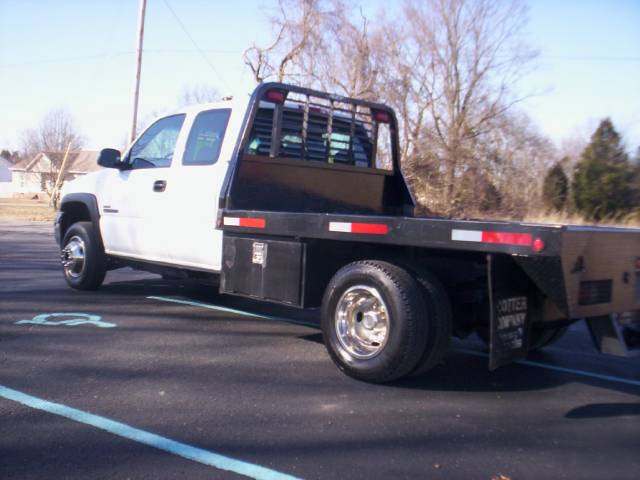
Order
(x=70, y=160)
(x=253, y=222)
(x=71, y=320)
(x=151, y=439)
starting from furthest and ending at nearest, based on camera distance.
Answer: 1. (x=70, y=160)
2. (x=71, y=320)
3. (x=253, y=222)
4. (x=151, y=439)

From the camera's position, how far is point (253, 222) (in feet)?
19.0

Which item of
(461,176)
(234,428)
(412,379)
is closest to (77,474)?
(234,428)

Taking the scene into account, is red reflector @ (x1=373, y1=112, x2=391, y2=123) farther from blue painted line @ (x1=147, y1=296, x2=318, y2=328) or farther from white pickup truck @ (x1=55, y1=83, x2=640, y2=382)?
blue painted line @ (x1=147, y1=296, x2=318, y2=328)

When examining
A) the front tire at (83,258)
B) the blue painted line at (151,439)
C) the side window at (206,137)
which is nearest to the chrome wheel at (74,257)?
the front tire at (83,258)

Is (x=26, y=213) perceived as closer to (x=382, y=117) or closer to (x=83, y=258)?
(x=83, y=258)

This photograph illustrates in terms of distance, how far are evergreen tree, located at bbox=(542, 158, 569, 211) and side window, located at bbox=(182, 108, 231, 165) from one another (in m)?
15.5

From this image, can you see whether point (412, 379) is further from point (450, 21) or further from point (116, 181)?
point (450, 21)

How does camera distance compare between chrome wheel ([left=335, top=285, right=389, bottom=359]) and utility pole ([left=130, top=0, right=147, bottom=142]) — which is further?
utility pole ([left=130, top=0, right=147, bottom=142])

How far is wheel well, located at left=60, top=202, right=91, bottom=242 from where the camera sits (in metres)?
8.71

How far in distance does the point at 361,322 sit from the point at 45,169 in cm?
4047

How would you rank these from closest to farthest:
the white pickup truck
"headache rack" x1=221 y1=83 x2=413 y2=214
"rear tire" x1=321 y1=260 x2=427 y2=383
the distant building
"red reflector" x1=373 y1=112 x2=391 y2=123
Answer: the white pickup truck → "rear tire" x1=321 y1=260 x2=427 y2=383 → "headache rack" x1=221 y1=83 x2=413 y2=214 → "red reflector" x1=373 y1=112 x2=391 y2=123 → the distant building

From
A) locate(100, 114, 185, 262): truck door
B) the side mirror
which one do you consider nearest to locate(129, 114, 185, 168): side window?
locate(100, 114, 185, 262): truck door

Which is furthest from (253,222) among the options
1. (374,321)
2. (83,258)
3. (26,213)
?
(26,213)

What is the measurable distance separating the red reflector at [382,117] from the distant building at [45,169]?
13.9 metres
